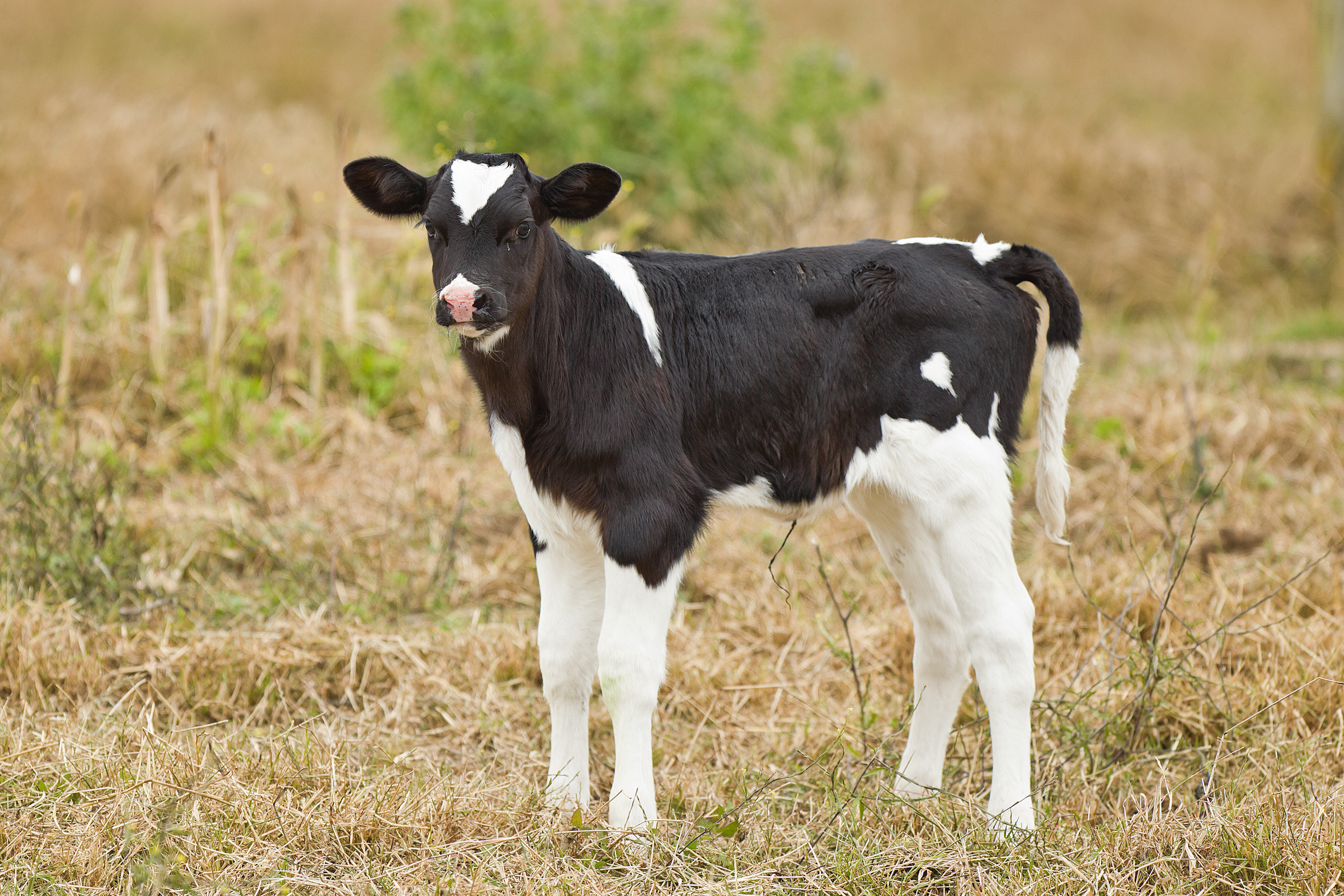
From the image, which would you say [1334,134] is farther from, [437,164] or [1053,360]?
[1053,360]

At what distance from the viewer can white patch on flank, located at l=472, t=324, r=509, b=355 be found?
3166 millimetres

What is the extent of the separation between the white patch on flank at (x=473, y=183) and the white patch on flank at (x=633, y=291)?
1.52 feet

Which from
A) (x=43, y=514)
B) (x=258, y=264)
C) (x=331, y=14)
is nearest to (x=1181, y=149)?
(x=258, y=264)

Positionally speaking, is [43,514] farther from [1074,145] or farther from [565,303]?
[1074,145]

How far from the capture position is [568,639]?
3.60 metres

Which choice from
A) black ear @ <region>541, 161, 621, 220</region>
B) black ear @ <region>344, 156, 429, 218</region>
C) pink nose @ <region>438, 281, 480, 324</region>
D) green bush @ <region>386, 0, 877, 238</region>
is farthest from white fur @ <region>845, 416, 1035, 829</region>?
green bush @ <region>386, 0, 877, 238</region>

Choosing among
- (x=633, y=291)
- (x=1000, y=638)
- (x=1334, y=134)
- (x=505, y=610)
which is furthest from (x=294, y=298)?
(x=1334, y=134)

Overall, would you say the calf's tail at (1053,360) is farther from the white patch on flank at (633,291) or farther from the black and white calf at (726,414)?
the white patch on flank at (633,291)

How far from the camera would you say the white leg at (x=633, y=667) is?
332 cm

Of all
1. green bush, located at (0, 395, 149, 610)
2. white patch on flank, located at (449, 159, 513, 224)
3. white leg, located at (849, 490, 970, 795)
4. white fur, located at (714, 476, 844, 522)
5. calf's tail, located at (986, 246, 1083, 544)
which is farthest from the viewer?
green bush, located at (0, 395, 149, 610)

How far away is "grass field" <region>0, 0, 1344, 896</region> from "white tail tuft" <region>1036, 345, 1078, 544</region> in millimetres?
460

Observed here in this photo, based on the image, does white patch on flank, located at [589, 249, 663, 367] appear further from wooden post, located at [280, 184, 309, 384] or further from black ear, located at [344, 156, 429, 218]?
wooden post, located at [280, 184, 309, 384]

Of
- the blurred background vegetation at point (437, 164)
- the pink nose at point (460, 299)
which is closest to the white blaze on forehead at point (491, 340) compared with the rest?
the pink nose at point (460, 299)

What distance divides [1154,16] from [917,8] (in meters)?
3.57
